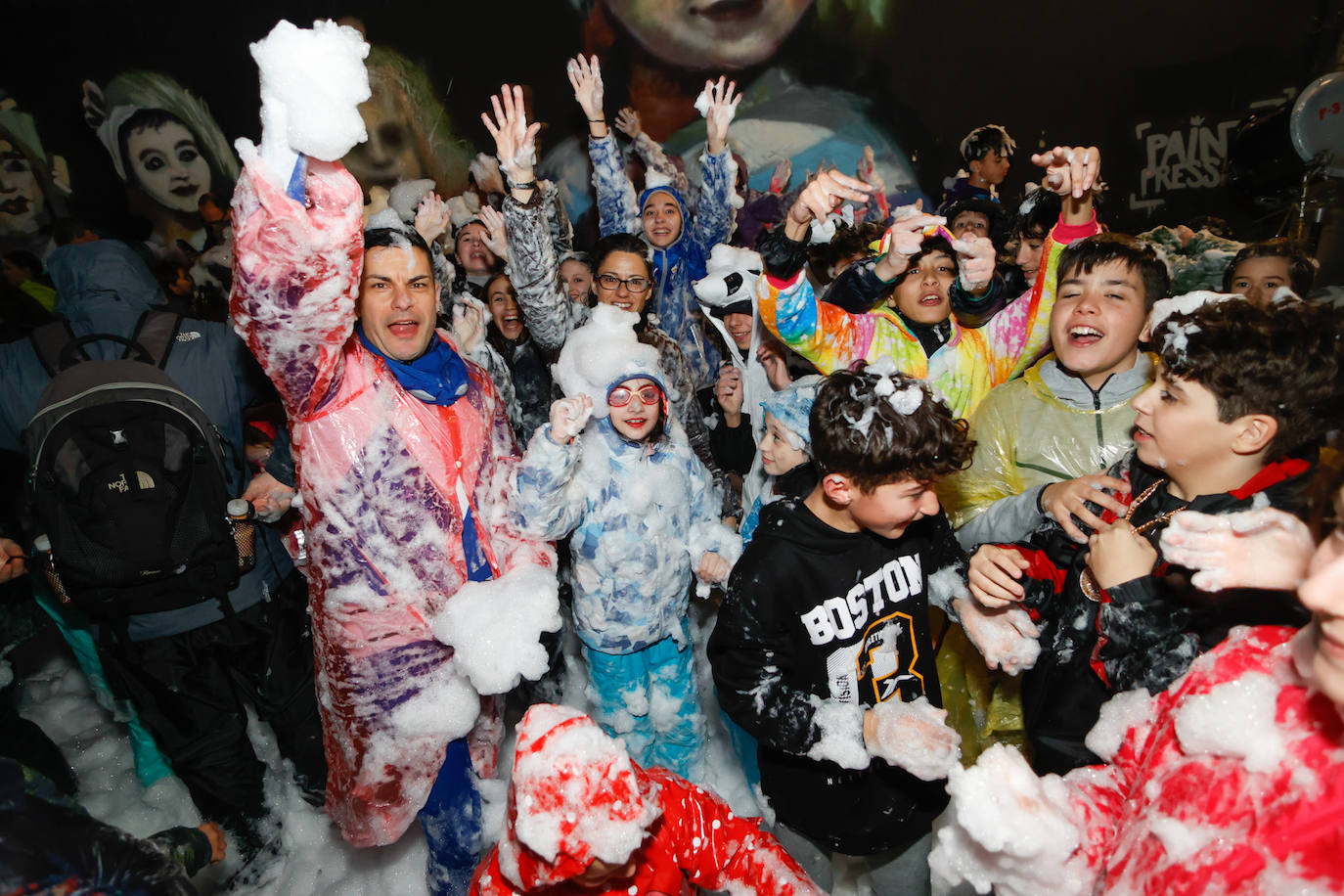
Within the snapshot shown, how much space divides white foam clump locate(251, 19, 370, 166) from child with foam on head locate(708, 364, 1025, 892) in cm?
122

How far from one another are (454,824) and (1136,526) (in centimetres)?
209

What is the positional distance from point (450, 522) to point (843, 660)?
3.72 ft

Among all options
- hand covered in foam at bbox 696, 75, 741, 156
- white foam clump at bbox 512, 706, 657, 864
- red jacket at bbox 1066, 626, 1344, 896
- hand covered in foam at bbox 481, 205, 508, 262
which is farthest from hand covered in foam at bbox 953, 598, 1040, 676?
hand covered in foam at bbox 696, 75, 741, 156

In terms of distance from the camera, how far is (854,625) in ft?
5.49

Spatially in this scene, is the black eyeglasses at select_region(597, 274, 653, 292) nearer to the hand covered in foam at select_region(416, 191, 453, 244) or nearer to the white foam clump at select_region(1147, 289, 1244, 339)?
the hand covered in foam at select_region(416, 191, 453, 244)

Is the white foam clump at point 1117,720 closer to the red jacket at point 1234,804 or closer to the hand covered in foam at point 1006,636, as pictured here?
the red jacket at point 1234,804

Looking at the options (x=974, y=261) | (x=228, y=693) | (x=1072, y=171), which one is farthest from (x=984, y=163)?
(x=228, y=693)

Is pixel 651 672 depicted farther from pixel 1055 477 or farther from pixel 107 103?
pixel 107 103

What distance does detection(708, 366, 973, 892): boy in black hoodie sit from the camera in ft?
5.09

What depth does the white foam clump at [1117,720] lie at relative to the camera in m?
1.25

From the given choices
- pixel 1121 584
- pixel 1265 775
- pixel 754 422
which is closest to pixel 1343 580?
pixel 1265 775

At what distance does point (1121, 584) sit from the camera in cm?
136

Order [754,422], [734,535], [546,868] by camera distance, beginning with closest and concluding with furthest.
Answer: [546,868] → [734,535] → [754,422]

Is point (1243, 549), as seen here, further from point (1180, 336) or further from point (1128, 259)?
point (1128, 259)
